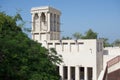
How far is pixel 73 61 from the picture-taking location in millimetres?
27625

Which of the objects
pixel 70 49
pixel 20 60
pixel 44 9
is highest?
pixel 44 9

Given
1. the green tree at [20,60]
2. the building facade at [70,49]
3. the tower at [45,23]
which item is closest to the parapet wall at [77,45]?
the building facade at [70,49]

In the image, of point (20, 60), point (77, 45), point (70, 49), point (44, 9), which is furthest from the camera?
point (44, 9)

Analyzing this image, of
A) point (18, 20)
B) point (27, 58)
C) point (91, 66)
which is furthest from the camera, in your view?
point (91, 66)

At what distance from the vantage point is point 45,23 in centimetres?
3133

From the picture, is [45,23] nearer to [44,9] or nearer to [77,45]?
[44,9]

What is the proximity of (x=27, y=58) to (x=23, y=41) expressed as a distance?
1.62 m

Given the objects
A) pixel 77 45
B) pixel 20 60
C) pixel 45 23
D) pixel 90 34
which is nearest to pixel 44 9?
pixel 45 23

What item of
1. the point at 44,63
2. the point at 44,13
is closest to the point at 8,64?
the point at 44,63

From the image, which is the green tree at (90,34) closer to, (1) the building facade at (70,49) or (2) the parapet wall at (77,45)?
(1) the building facade at (70,49)

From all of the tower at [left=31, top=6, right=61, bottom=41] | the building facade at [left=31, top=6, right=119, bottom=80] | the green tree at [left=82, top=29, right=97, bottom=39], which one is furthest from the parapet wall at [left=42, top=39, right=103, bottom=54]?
the green tree at [left=82, top=29, right=97, bottom=39]

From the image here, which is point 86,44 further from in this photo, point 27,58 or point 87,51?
point 27,58

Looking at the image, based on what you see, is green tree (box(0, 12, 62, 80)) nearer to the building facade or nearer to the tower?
the building facade

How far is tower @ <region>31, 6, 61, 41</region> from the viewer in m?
30.8
